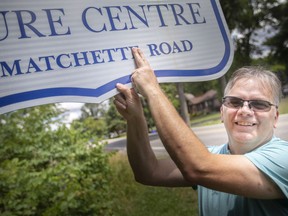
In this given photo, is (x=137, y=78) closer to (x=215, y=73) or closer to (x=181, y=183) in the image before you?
(x=215, y=73)

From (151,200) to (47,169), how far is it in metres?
2.01

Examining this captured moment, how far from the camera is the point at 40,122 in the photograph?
3.79 m

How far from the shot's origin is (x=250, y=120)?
1047mm

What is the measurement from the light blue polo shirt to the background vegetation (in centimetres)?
67

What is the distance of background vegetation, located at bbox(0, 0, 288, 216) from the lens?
2404 millimetres

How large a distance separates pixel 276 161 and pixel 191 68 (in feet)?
1.54

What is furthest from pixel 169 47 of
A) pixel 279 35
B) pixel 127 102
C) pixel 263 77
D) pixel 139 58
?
pixel 279 35

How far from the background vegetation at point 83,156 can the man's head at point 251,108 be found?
46 centimetres

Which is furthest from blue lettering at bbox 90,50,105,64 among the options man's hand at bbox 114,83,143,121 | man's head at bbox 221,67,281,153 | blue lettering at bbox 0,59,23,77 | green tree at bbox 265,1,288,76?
green tree at bbox 265,1,288,76

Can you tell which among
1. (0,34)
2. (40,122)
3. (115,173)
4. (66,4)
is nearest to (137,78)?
(66,4)

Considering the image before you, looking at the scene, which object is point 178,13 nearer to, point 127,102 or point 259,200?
point 127,102

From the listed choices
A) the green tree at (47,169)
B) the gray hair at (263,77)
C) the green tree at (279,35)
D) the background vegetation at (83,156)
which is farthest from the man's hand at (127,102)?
the green tree at (279,35)

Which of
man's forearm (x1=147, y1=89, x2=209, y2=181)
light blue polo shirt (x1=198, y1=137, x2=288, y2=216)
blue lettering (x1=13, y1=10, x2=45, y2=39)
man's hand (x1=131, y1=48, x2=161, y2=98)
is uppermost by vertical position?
blue lettering (x1=13, y1=10, x2=45, y2=39)

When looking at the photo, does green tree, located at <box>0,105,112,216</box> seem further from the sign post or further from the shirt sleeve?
the shirt sleeve
